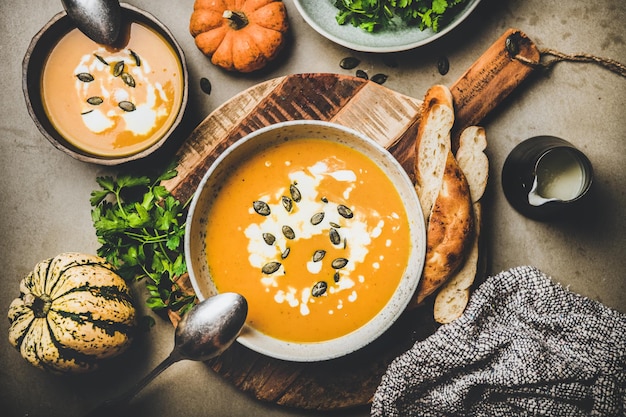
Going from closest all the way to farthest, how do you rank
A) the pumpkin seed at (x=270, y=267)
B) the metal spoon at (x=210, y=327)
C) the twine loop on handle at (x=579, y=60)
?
1. the metal spoon at (x=210, y=327)
2. the pumpkin seed at (x=270, y=267)
3. the twine loop on handle at (x=579, y=60)

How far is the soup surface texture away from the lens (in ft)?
7.08

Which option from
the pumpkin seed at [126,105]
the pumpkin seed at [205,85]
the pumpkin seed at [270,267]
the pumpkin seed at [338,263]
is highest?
the pumpkin seed at [126,105]

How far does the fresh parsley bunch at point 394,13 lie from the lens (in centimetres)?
220

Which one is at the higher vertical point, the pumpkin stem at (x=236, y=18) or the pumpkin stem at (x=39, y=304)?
the pumpkin stem at (x=236, y=18)

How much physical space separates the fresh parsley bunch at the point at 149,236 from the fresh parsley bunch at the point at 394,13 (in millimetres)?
1092

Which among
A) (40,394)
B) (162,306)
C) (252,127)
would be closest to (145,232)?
(162,306)

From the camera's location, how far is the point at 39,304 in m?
2.02

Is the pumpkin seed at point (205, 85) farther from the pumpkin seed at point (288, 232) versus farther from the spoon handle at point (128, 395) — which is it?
the spoon handle at point (128, 395)

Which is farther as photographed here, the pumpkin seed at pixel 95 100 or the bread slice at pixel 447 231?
the pumpkin seed at pixel 95 100

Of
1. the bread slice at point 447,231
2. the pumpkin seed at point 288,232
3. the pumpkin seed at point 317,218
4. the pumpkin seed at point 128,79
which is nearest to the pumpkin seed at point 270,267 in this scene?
the pumpkin seed at point 288,232

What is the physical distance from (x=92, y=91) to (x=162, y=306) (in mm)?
1000

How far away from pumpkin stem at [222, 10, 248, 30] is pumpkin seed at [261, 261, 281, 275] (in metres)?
1.11

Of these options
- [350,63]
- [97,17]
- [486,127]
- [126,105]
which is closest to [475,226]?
[486,127]

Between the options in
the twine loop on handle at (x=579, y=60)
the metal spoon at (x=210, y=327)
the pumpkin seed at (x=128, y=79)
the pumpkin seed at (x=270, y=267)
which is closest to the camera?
the metal spoon at (x=210, y=327)
